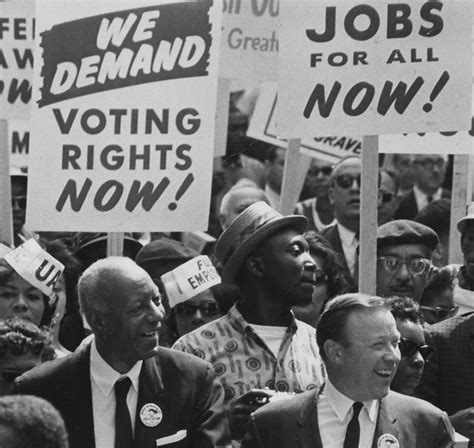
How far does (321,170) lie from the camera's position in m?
12.7

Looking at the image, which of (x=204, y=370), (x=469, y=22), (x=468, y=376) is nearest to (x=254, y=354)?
(x=204, y=370)

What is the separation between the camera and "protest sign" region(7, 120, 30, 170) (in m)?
12.1

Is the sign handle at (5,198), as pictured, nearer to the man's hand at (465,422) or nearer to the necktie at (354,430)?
the man's hand at (465,422)

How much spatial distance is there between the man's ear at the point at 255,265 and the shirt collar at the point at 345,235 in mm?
2822

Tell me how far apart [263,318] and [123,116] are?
4.50 ft

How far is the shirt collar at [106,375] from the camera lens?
669 centimetres

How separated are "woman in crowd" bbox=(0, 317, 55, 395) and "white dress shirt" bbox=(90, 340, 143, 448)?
666mm

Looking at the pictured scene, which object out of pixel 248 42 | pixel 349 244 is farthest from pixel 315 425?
pixel 248 42

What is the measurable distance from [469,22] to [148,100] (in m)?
1.59

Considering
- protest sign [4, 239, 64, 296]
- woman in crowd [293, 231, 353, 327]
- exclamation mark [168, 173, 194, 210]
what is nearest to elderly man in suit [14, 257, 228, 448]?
exclamation mark [168, 173, 194, 210]

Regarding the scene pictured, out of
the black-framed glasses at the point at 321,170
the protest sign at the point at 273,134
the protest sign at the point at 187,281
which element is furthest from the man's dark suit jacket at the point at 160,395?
the black-framed glasses at the point at 321,170

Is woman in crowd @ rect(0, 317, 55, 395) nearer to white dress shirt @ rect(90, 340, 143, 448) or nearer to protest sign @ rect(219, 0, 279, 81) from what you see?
white dress shirt @ rect(90, 340, 143, 448)

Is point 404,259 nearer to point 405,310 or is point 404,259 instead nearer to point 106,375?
point 405,310

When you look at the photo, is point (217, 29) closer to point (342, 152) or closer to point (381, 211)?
point (381, 211)
